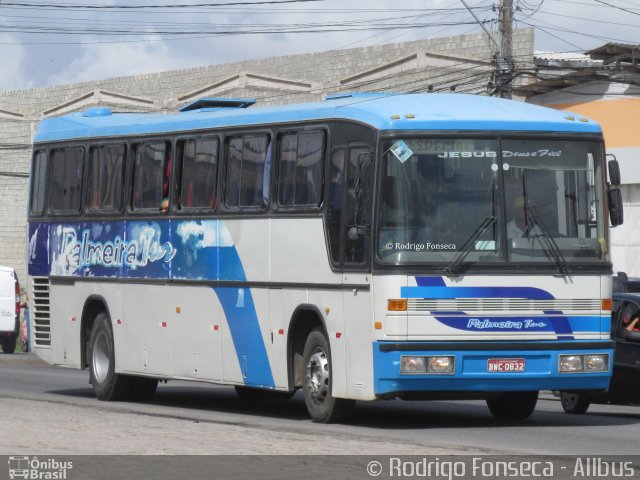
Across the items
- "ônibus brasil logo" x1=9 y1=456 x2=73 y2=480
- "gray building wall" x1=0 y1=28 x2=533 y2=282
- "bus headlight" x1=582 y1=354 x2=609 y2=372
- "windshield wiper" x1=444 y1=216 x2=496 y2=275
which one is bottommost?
"ônibus brasil logo" x1=9 y1=456 x2=73 y2=480

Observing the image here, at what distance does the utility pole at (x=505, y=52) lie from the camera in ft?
104

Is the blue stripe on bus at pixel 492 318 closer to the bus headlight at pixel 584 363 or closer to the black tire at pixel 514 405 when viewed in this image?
the bus headlight at pixel 584 363

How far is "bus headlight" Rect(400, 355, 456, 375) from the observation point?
15.1 meters

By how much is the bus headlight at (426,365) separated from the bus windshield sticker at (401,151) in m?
1.91

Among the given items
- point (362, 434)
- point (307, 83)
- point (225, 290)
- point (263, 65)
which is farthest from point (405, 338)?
point (263, 65)

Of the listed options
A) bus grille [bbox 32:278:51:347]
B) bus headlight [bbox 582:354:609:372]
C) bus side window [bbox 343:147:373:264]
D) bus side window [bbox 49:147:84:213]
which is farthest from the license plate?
bus grille [bbox 32:278:51:347]

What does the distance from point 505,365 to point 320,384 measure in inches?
78.8

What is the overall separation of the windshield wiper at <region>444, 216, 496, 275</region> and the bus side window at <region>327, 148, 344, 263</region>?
1.26m

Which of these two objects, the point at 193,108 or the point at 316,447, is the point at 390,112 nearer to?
the point at 316,447

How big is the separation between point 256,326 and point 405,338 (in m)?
2.76

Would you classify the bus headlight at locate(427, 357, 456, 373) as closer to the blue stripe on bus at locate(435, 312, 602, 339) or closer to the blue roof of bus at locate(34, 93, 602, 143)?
the blue stripe on bus at locate(435, 312, 602, 339)

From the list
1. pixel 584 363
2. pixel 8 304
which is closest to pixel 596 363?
pixel 584 363

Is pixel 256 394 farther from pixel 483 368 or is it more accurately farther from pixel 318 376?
pixel 483 368

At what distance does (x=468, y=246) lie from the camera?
15.3 meters
